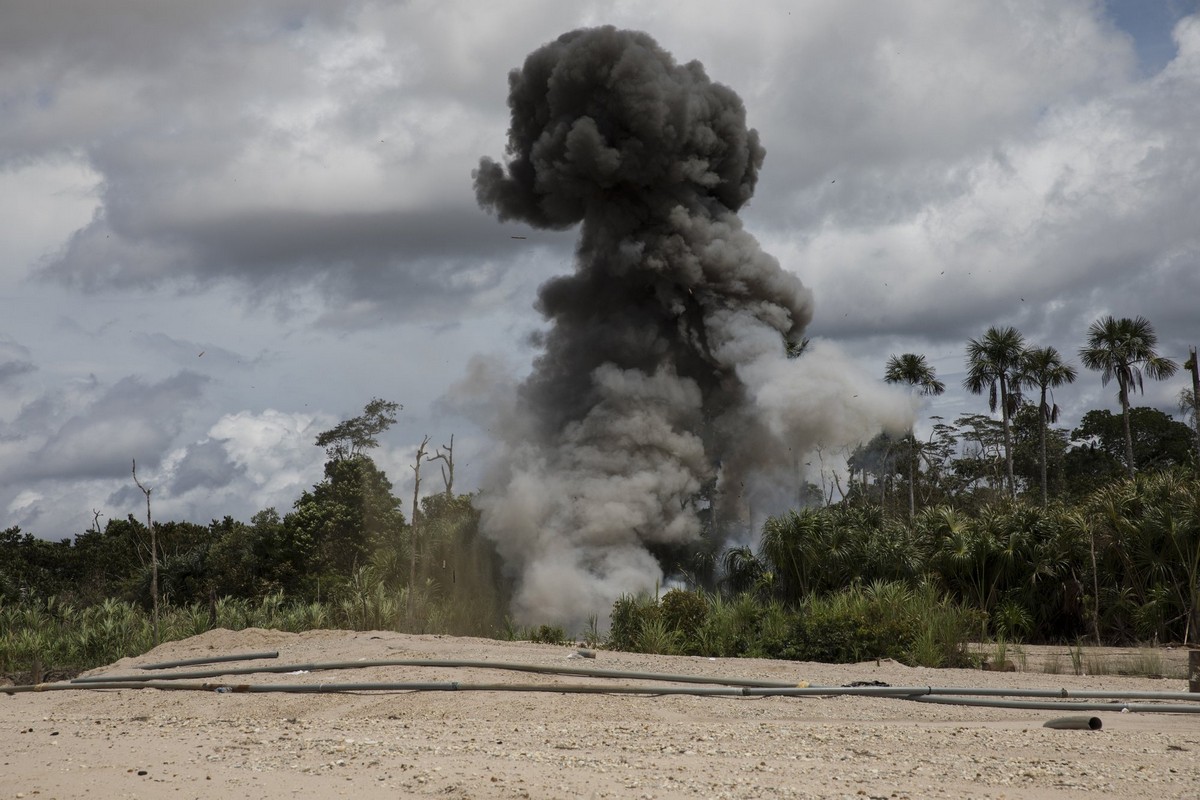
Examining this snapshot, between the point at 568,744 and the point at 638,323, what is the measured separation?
990 inches

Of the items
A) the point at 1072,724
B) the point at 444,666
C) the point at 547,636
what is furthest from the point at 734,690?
the point at 547,636

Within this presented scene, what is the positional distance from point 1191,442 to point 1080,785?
131ft

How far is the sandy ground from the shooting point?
6555 mm

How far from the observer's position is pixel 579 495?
29.9 metres

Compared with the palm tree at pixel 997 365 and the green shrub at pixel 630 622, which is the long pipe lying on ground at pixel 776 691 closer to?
the green shrub at pixel 630 622

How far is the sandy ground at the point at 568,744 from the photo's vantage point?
655cm

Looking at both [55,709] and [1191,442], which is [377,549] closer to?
[55,709]

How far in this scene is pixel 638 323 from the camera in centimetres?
3262

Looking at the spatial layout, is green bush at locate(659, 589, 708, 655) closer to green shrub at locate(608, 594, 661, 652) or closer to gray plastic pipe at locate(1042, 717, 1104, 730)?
green shrub at locate(608, 594, 661, 652)

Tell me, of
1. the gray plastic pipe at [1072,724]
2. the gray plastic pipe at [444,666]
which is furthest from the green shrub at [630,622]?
the gray plastic pipe at [1072,724]

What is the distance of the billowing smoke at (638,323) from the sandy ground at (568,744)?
1758cm

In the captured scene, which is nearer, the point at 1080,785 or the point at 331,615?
the point at 1080,785

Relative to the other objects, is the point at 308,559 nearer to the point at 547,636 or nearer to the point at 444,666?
the point at 547,636

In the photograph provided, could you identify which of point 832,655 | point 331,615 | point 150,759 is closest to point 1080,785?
point 150,759
